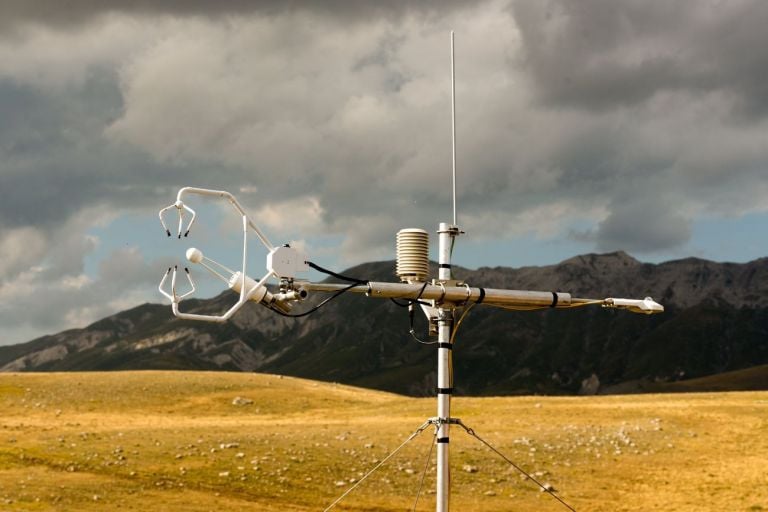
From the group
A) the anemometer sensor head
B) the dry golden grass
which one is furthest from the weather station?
the dry golden grass

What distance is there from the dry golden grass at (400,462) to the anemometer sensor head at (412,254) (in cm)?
2234

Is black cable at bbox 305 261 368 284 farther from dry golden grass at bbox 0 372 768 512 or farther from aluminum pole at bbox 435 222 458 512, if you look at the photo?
dry golden grass at bbox 0 372 768 512

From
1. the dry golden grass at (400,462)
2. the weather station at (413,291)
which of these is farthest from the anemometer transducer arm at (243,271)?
the dry golden grass at (400,462)

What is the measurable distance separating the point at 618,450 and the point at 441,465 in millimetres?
31101

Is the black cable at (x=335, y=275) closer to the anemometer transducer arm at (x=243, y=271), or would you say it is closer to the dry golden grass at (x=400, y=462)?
the anemometer transducer arm at (x=243, y=271)

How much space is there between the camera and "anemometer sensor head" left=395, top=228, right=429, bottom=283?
16.4 m

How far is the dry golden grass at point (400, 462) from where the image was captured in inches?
1476

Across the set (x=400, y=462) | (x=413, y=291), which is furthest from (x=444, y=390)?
(x=400, y=462)

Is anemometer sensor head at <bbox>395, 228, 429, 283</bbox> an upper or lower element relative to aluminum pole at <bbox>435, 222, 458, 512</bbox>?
upper

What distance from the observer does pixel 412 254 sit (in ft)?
54.1

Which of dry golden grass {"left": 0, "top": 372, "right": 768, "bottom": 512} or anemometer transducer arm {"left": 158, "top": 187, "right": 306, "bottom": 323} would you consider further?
dry golden grass {"left": 0, "top": 372, "right": 768, "bottom": 512}

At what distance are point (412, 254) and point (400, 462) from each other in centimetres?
2756

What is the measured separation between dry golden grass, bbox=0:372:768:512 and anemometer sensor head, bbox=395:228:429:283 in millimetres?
22340

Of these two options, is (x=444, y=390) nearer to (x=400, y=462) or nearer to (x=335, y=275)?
(x=335, y=275)
